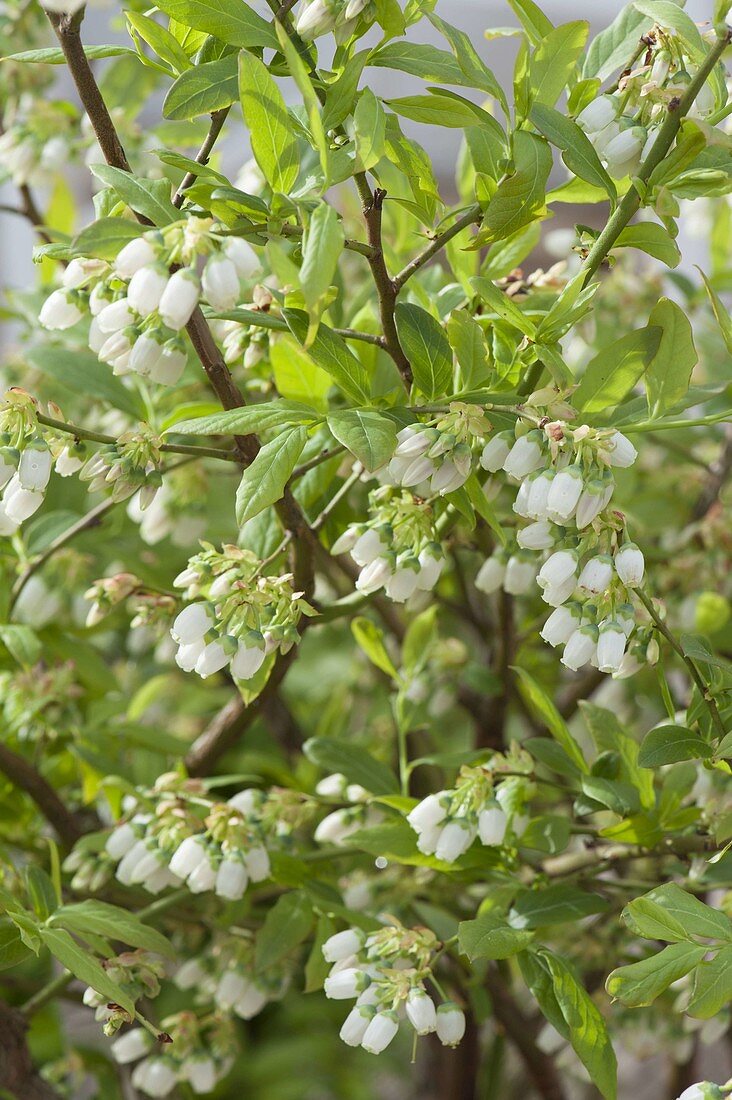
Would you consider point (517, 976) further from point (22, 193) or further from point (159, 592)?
point (22, 193)

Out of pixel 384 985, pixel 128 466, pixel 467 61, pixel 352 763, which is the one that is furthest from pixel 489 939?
pixel 467 61

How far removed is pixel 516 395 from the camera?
472 millimetres

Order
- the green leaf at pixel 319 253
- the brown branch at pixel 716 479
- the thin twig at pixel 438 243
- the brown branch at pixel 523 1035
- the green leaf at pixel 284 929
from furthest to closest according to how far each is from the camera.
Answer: the brown branch at pixel 716 479 < the brown branch at pixel 523 1035 < the green leaf at pixel 284 929 < the thin twig at pixel 438 243 < the green leaf at pixel 319 253

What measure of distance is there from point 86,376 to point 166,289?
31cm

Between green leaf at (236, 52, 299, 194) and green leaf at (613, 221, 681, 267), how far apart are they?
14 cm

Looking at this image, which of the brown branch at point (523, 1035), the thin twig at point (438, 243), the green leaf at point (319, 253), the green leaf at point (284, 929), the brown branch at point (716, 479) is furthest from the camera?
the brown branch at point (716, 479)

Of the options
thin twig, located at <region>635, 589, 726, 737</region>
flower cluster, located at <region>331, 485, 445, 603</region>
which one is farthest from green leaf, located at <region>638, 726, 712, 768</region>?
flower cluster, located at <region>331, 485, 445, 603</region>

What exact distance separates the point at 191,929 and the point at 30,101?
0.60 meters

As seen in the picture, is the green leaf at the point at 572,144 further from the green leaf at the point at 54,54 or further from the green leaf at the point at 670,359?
the green leaf at the point at 54,54

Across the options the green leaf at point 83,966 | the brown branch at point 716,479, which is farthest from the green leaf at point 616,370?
the brown branch at point 716,479

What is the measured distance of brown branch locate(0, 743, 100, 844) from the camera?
0.66 meters

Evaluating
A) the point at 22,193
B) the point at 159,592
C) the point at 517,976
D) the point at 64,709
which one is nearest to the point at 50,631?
the point at 64,709

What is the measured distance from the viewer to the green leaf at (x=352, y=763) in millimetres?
620

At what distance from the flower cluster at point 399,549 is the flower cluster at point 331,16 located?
0.61 feet
